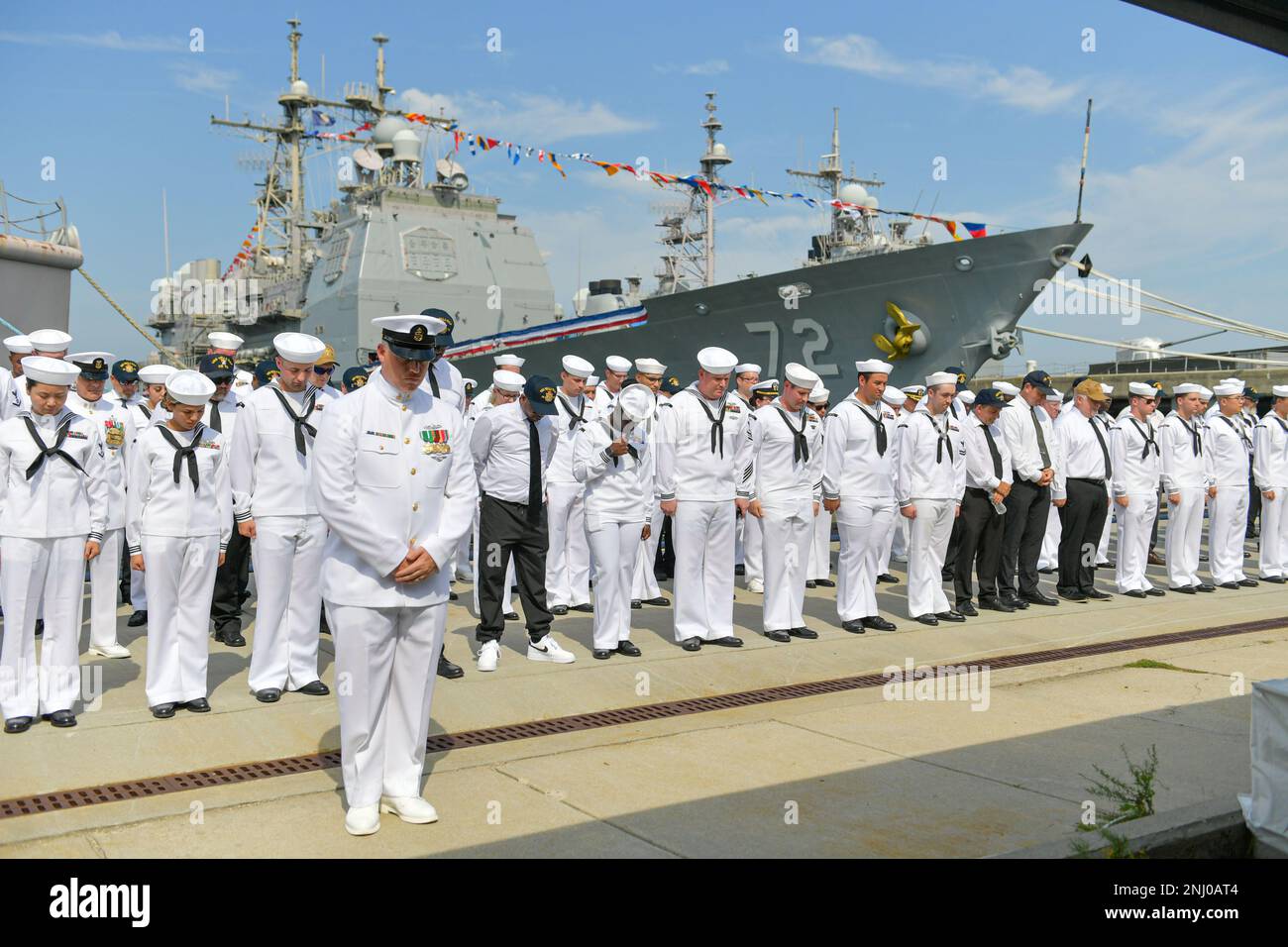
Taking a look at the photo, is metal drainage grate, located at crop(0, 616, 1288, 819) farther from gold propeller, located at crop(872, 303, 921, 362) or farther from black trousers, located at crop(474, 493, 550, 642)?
gold propeller, located at crop(872, 303, 921, 362)

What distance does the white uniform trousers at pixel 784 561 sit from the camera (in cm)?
789

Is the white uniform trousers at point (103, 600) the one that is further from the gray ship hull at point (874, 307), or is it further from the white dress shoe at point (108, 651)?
the gray ship hull at point (874, 307)

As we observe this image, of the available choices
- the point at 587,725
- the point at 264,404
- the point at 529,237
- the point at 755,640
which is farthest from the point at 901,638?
the point at 529,237

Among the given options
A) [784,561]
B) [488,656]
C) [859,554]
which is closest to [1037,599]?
[859,554]

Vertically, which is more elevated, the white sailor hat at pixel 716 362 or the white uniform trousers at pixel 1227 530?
the white sailor hat at pixel 716 362

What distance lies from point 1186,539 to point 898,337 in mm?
7618

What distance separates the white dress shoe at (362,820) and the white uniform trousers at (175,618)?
1.95 meters

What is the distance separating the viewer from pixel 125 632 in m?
7.75

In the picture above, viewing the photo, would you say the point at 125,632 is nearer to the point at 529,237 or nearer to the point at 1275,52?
the point at 1275,52

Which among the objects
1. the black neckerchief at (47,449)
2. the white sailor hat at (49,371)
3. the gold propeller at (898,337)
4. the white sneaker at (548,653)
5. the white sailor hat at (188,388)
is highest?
the gold propeller at (898,337)

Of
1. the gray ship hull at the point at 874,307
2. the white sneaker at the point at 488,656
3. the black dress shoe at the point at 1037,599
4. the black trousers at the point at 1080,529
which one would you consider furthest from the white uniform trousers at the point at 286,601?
the gray ship hull at the point at 874,307

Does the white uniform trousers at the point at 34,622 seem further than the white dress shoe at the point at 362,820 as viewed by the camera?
Yes

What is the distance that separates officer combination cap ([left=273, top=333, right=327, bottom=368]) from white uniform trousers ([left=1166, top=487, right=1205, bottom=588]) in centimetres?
814

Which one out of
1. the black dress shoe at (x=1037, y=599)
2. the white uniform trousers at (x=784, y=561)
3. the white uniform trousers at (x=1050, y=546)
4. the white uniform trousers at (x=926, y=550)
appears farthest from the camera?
the white uniform trousers at (x=1050, y=546)
